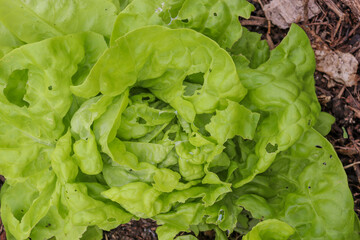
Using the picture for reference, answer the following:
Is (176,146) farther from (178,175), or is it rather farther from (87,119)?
(87,119)

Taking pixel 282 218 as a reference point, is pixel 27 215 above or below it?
above

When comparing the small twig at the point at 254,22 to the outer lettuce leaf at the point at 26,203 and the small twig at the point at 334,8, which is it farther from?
the outer lettuce leaf at the point at 26,203

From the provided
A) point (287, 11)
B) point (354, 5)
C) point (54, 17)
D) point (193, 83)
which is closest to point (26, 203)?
point (54, 17)

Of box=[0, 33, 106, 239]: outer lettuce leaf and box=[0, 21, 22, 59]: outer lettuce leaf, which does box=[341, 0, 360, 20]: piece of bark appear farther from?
box=[0, 21, 22, 59]: outer lettuce leaf

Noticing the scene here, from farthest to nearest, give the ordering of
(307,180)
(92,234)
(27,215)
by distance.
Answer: (92,234), (307,180), (27,215)

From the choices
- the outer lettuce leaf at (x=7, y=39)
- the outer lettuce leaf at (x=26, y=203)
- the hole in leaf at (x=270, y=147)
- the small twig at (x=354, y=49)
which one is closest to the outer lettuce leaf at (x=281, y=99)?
the hole in leaf at (x=270, y=147)

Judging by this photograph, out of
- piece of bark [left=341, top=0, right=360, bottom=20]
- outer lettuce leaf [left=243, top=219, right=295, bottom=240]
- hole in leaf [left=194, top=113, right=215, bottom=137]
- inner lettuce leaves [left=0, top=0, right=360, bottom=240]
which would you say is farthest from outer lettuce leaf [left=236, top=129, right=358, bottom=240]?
piece of bark [left=341, top=0, right=360, bottom=20]

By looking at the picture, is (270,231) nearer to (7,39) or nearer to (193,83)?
(193,83)

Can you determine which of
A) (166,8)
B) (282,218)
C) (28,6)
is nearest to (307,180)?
(282,218)
